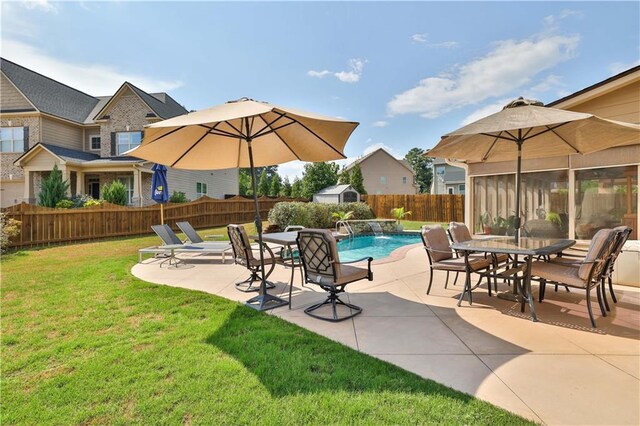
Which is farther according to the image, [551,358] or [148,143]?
[148,143]

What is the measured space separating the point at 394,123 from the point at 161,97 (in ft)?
65.5

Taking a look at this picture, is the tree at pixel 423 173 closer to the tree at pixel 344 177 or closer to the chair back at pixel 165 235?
the tree at pixel 344 177

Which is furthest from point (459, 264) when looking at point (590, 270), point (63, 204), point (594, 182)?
point (63, 204)

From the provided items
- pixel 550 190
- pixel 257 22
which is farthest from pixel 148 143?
pixel 550 190

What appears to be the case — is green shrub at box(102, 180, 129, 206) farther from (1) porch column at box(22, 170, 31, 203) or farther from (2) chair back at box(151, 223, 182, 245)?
(2) chair back at box(151, 223, 182, 245)

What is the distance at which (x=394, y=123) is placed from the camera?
1207 inches

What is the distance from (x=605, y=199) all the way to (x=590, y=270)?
4.48m

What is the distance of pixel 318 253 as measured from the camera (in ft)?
14.0

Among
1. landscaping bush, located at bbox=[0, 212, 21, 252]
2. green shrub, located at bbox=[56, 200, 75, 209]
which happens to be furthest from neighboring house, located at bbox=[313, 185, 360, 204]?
landscaping bush, located at bbox=[0, 212, 21, 252]

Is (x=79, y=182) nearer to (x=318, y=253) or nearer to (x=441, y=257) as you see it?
(x=318, y=253)

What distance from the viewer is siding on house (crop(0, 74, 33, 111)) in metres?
19.1

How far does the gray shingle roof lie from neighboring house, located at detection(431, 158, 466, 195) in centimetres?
2893

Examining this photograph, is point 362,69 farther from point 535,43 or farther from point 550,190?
point 550,190

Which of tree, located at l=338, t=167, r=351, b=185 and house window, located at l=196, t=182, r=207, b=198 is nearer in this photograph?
house window, located at l=196, t=182, r=207, b=198
